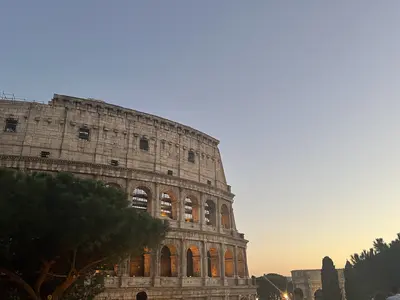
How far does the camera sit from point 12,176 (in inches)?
528

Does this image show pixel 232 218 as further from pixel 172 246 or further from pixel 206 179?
pixel 172 246

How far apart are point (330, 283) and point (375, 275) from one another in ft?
24.2

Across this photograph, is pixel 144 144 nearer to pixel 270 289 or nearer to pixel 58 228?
pixel 58 228

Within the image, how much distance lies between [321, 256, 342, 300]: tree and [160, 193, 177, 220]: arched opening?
1954cm

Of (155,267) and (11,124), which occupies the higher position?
(11,124)

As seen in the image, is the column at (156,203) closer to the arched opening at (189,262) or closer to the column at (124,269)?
the column at (124,269)

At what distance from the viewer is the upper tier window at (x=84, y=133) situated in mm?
24719

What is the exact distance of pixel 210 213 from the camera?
96.9ft

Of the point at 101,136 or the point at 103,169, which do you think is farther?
the point at 101,136

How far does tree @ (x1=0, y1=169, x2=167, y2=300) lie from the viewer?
12.9m

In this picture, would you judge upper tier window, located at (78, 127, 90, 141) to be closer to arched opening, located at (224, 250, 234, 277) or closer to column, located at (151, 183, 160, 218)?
column, located at (151, 183, 160, 218)

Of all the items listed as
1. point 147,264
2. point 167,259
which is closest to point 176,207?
point 167,259

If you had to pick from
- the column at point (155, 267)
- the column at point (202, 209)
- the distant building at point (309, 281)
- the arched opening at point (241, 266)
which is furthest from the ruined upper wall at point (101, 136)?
the distant building at point (309, 281)

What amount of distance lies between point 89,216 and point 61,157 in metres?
11.1
